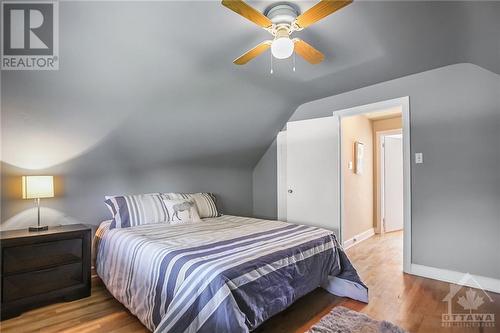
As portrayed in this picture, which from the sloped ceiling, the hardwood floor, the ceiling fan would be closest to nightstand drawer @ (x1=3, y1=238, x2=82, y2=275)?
the hardwood floor

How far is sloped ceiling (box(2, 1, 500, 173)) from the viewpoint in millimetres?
1806

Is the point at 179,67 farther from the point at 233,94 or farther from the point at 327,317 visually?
the point at 327,317

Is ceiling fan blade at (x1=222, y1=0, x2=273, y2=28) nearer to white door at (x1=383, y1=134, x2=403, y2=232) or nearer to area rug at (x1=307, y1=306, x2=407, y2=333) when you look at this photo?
area rug at (x1=307, y1=306, x2=407, y2=333)

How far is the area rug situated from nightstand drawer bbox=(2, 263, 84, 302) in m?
2.08

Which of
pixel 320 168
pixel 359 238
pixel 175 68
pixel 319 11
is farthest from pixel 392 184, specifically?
pixel 175 68

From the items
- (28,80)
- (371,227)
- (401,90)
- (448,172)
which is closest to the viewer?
(28,80)

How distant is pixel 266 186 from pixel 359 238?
1727 mm

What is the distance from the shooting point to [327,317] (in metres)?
1.96

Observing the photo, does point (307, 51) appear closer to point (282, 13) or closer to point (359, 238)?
point (282, 13)

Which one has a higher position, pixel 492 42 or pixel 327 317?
pixel 492 42

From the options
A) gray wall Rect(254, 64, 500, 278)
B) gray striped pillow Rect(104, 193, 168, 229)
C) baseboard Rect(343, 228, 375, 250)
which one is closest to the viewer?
gray wall Rect(254, 64, 500, 278)

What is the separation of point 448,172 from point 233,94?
2439 millimetres

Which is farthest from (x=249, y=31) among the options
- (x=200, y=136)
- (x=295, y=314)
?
(x=295, y=314)

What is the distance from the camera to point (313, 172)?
372 cm
